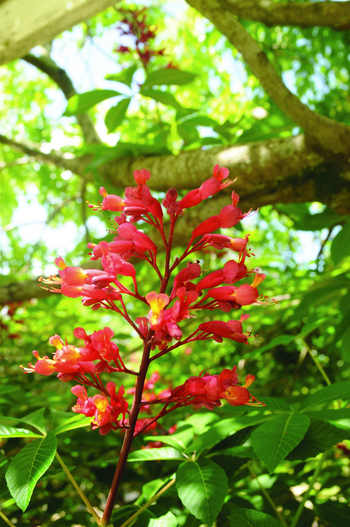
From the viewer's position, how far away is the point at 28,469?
0.74 metres

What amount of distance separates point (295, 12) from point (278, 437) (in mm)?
1796

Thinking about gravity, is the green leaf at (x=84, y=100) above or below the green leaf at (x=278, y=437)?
above

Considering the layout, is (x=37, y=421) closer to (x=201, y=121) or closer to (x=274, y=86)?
(x=274, y=86)

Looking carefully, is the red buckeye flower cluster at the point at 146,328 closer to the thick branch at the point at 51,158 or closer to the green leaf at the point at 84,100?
the green leaf at the point at 84,100

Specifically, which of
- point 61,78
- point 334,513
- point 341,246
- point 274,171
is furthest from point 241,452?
point 61,78

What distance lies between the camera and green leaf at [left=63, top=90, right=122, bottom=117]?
1.72 meters

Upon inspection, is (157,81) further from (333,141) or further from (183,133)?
(333,141)

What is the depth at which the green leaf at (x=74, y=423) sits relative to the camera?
0.87m

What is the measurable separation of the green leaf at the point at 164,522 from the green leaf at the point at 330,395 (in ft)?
1.37

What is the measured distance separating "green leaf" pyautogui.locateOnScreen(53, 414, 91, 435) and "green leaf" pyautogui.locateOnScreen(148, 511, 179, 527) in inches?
10.1

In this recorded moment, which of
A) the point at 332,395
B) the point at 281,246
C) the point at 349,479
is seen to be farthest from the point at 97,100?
the point at 281,246

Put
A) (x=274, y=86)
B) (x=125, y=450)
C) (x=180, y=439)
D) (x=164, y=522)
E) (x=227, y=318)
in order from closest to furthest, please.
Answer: (x=125, y=450)
(x=164, y=522)
(x=180, y=439)
(x=274, y=86)
(x=227, y=318)

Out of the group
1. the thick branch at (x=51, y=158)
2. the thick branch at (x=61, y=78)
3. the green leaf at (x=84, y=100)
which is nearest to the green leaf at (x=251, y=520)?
the green leaf at (x=84, y=100)

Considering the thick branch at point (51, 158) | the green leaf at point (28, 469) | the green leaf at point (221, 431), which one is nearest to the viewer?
the green leaf at point (28, 469)
